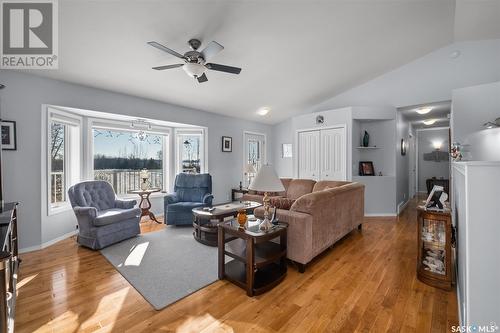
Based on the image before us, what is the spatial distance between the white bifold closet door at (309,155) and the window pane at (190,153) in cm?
273

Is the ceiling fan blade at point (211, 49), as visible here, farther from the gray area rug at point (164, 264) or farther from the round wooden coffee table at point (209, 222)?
the gray area rug at point (164, 264)

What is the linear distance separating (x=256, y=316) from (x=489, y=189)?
1847mm

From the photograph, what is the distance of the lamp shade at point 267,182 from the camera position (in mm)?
2412

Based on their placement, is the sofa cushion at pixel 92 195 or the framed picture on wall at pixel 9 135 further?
the sofa cushion at pixel 92 195

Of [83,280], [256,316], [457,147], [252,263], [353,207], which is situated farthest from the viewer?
[353,207]

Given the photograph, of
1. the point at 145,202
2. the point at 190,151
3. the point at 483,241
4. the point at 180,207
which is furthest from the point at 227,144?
the point at 483,241

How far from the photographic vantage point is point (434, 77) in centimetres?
469

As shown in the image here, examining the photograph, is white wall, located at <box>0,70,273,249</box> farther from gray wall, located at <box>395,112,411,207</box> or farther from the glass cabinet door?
gray wall, located at <box>395,112,411,207</box>

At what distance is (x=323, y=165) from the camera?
225 inches

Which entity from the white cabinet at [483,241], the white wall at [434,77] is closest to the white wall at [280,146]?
the white wall at [434,77]

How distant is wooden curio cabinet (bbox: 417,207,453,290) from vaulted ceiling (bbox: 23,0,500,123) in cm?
270

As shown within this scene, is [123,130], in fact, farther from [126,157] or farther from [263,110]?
[263,110]

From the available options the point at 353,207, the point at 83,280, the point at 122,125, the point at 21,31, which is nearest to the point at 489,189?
the point at 353,207

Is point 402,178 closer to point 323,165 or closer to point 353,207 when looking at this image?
point 323,165
